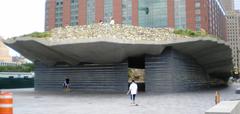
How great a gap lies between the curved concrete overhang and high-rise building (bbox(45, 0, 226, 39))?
172ft

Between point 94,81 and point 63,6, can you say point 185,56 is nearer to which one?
point 94,81

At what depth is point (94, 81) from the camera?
34875 millimetres

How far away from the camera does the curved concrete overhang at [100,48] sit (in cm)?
2847

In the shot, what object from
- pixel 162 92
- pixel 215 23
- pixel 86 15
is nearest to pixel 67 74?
pixel 162 92

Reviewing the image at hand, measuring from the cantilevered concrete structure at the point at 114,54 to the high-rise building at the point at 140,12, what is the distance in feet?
166

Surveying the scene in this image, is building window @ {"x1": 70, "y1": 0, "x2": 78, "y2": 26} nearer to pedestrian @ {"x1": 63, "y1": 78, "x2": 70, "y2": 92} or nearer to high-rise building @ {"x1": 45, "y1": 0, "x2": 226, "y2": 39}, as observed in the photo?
high-rise building @ {"x1": 45, "y1": 0, "x2": 226, "y2": 39}

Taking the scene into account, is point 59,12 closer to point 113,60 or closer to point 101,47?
point 113,60

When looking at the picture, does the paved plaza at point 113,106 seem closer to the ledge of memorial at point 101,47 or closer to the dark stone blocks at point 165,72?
the ledge of memorial at point 101,47

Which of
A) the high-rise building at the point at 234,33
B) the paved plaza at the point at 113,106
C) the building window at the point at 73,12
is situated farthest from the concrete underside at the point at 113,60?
the high-rise building at the point at 234,33

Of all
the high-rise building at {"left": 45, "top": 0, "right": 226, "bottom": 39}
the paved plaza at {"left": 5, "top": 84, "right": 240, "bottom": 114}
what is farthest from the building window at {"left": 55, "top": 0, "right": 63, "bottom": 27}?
the paved plaza at {"left": 5, "top": 84, "right": 240, "bottom": 114}

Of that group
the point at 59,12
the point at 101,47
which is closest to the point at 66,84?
the point at 101,47

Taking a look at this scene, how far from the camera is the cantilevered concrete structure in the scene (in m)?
29.2

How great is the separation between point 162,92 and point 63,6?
8410cm

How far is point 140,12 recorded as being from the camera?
9662cm
